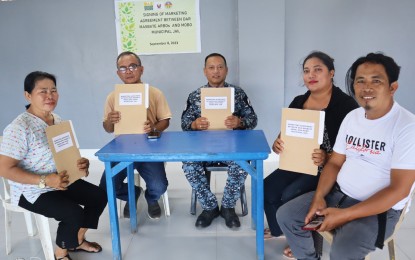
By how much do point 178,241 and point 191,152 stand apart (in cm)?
84

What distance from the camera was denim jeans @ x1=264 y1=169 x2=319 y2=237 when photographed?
76.3 inches

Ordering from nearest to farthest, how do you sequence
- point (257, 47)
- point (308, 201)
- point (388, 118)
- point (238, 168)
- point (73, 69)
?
point (388, 118) → point (308, 201) → point (238, 168) → point (257, 47) → point (73, 69)

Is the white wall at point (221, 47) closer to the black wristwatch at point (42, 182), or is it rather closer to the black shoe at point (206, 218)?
the black shoe at point (206, 218)

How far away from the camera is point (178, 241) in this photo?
7.36ft

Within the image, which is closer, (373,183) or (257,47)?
(373,183)

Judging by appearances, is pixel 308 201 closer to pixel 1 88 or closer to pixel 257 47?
pixel 257 47

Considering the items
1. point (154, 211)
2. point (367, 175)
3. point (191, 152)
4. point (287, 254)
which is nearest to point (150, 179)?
point (154, 211)

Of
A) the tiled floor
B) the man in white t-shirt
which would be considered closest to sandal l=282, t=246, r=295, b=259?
the tiled floor

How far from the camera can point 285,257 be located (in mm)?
2020

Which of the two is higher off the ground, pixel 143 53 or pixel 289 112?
pixel 143 53

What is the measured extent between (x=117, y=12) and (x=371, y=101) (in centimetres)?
289

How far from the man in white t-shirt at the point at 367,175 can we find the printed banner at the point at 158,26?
7.07 feet

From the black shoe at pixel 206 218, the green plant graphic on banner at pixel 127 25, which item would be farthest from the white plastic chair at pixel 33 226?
the green plant graphic on banner at pixel 127 25

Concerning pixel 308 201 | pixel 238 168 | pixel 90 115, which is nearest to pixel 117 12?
pixel 90 115
